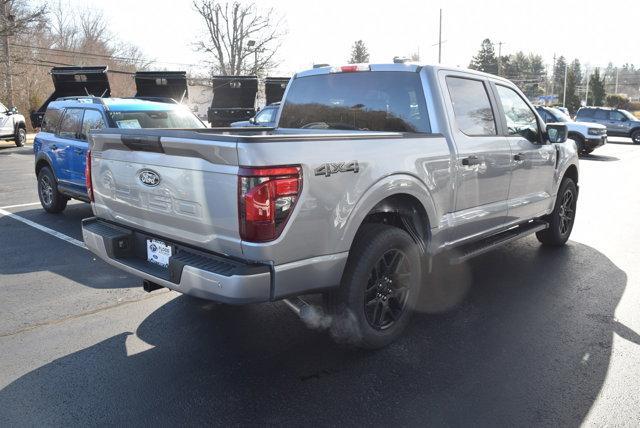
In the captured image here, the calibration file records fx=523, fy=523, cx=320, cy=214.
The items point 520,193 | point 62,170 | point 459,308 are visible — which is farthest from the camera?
point 62,170

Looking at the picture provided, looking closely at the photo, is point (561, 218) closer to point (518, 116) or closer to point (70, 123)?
point (518, 116)

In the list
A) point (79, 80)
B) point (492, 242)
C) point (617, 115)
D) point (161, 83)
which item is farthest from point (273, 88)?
point (492, 242)

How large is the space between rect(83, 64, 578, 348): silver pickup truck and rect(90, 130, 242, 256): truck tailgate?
1 cm

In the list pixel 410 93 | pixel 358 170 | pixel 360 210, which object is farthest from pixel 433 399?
pixel 410 93

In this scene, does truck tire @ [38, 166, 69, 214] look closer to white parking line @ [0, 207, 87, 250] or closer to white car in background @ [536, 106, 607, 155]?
white parking line @ [0, 207, 87, 250]

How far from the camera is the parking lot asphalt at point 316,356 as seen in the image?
2943 mm

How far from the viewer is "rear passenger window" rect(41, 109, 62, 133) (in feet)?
27.5

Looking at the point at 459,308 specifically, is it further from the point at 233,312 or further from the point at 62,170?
the point at 62,170

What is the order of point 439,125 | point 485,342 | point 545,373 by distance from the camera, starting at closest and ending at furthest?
point 545,373
point 485,342
point 439,125

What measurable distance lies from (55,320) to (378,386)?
8.93 feet

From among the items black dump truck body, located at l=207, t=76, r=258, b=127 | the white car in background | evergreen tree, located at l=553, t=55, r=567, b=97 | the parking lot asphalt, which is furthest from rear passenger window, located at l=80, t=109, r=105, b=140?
evergreen tree, located at l=553, t=55, r=567, b=97

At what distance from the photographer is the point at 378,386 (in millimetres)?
3207

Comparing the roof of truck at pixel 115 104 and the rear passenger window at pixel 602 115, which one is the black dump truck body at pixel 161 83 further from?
the rear passenger window at pixel 602 115

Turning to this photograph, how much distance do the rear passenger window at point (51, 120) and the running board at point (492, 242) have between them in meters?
6.87
